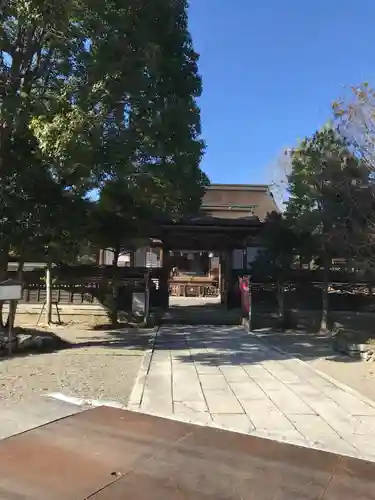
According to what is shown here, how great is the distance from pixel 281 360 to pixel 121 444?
5616 mm

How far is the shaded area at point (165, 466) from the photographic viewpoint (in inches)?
135

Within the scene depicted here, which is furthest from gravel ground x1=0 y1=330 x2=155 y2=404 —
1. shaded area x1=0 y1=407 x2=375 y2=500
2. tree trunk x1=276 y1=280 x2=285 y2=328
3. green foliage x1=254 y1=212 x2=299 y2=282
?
tree trunk x1=276 y1=280 x2=285 y2=328

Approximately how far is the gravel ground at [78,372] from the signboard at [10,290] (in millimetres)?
1177

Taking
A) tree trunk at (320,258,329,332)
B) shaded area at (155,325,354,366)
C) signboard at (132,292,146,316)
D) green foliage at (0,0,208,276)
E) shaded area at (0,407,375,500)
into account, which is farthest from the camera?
signboard at (132,292,146,316)

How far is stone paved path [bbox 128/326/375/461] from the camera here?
4934 millimetres

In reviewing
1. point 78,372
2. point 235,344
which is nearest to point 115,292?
point 235,344

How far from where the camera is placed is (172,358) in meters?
9.27

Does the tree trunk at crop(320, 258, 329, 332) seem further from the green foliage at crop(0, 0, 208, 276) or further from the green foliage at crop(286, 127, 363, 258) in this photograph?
the green foliage at crop(0, 0, 208, 276)

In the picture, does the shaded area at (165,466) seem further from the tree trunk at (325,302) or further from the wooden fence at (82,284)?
the wooden fence at (82,284)

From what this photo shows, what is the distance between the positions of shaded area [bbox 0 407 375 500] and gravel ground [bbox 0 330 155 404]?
1.54 meters

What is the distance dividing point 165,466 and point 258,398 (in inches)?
108

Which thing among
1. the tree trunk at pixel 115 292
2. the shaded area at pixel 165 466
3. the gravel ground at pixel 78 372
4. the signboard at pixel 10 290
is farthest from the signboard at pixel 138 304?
the shaded area at pixel 165 466

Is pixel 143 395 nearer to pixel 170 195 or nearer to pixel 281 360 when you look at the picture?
pixel 281 360

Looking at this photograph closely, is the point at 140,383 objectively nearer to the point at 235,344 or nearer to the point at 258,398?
the point at 258,398
